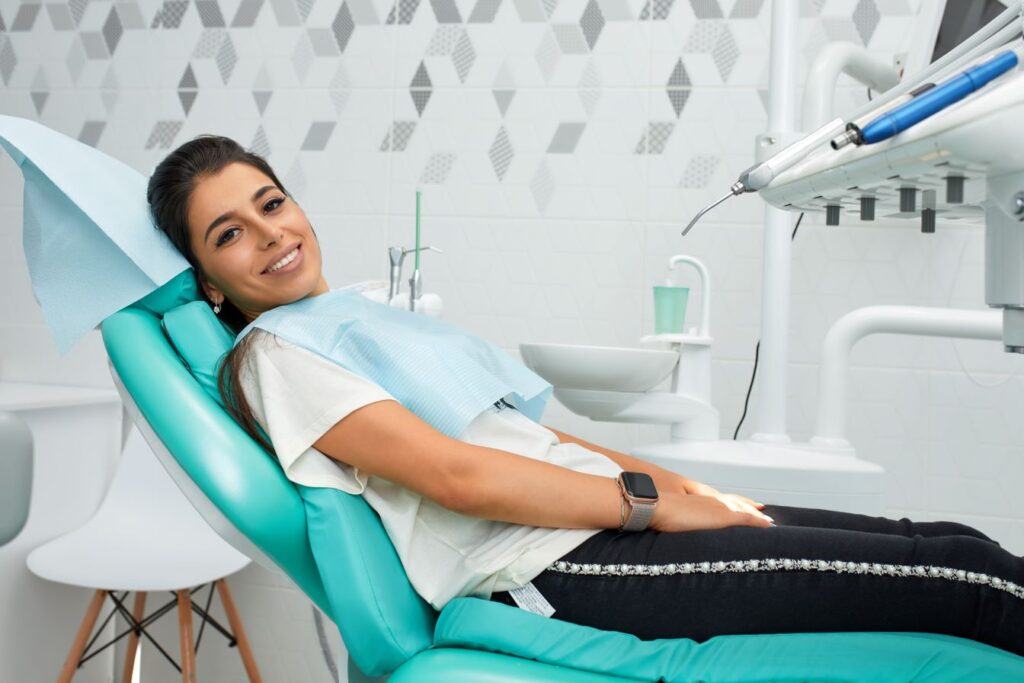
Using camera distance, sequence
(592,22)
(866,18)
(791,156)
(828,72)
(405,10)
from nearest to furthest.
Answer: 1. (791,156)
2. (828,72)
3. (866,18)
4. (592,22)
5. (405,10)

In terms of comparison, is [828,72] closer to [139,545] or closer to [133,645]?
[139,545]

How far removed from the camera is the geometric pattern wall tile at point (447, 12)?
8.31 ft

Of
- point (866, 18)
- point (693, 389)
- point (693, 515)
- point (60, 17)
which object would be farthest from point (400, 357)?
point (60, 17)

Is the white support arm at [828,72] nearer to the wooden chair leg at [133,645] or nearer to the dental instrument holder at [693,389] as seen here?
the dental instrument holder at [693,389]

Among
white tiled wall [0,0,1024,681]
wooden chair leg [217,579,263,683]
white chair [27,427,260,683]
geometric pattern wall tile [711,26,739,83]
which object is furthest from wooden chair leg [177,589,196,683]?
geometric pattern wall tile [711,26,739,83]

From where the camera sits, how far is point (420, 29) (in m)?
2.55

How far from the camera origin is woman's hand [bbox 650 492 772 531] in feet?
4.07

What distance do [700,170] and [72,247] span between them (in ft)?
5.19

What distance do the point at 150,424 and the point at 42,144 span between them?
0.41 metres

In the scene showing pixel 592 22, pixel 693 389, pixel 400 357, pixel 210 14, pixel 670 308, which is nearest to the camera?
pixel 400 357

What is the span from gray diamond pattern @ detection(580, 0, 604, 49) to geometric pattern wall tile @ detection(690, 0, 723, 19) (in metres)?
0.24

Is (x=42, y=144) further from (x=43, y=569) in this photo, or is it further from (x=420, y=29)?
(x=420, y=29)

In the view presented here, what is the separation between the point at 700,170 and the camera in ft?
7.94

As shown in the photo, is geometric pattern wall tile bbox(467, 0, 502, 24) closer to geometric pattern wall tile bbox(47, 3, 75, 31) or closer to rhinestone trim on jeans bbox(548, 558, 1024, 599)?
geometric pattern wall tile bbox(47, 3, 75, 31)
